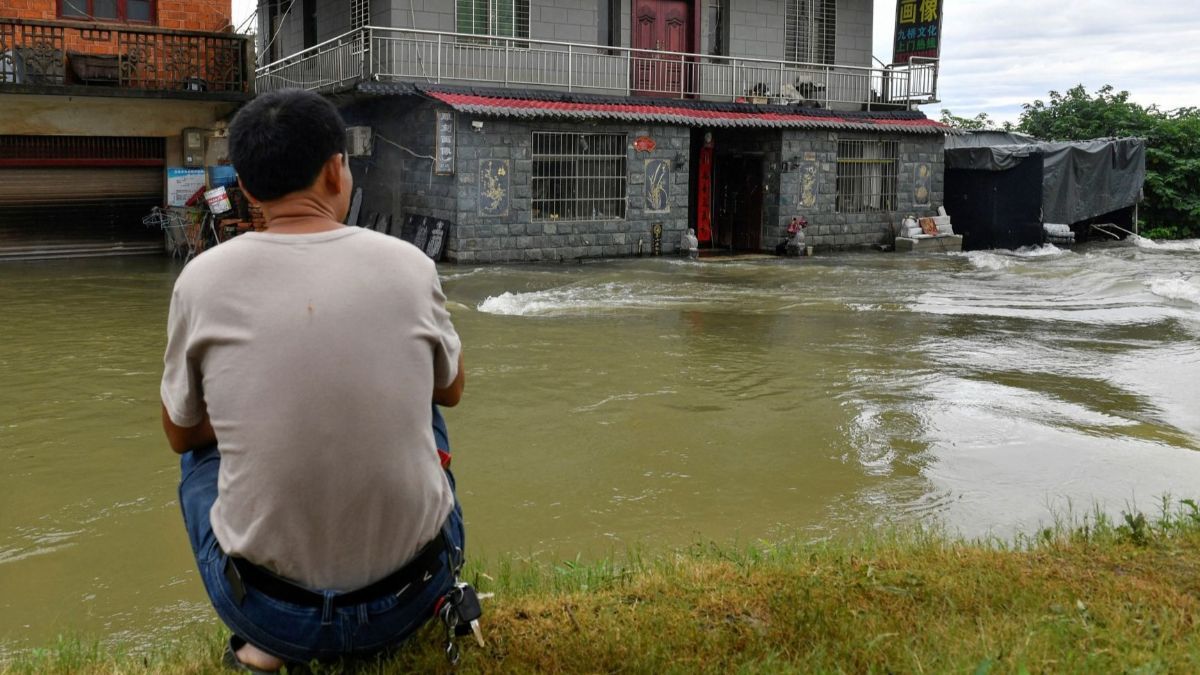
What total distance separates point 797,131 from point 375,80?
770cm

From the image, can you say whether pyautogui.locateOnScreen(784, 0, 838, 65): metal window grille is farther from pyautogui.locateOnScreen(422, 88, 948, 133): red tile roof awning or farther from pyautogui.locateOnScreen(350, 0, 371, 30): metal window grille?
pyautogui.locateOnScreen(350, 0, 371, 30): metal window grille

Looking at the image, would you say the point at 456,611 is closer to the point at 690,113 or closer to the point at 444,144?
the point at 444,144

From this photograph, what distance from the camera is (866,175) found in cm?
2189

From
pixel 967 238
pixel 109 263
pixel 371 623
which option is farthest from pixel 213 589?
pixel 967 238

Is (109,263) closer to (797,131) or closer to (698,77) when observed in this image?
(698,77)

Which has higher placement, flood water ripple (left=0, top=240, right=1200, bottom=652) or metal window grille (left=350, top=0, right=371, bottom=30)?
metal window grille (left=350, top=0, right=371, bottom=30)

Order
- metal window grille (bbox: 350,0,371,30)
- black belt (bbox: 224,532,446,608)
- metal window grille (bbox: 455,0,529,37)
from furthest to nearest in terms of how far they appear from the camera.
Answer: metal window grille (bbox: 350,0,371,30) < metal window grille (bbox: 455,0,529,37) < black belt (bbox: 224,532,446,608)

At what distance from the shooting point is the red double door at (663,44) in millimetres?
20234

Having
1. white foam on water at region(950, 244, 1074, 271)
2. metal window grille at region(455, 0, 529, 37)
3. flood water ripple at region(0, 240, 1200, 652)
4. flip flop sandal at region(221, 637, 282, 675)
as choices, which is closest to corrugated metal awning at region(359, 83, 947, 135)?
metal window grille at region(455, 0, 529, 37)

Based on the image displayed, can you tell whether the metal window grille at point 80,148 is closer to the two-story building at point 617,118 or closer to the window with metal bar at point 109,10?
the window with metal bar at point 109,10

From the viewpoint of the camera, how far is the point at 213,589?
2.81m

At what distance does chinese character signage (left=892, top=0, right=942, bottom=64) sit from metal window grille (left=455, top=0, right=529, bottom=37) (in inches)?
295

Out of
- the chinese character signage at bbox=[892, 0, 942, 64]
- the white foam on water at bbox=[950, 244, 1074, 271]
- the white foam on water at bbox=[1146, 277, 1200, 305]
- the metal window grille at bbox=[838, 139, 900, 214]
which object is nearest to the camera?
the white foam on water at bbox=[1146, 277, 1200, 305]

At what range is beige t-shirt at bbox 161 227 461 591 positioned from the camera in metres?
2.58
